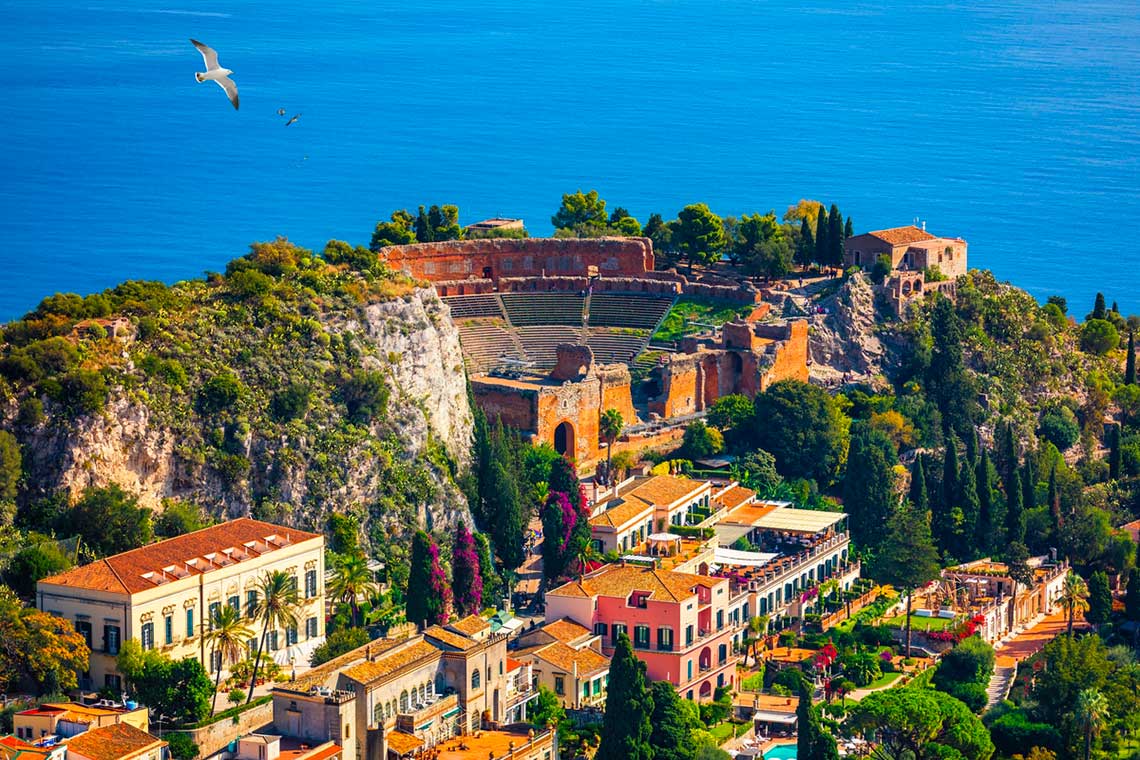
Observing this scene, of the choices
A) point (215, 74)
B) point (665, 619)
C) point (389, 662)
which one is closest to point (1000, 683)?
point (665, 619)

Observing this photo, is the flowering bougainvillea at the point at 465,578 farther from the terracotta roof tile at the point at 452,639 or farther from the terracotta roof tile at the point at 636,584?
the terracotta roof tile at the point at 452,639

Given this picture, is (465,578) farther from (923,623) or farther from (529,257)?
(529,257)

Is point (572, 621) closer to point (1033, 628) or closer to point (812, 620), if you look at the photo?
point (812, 620)

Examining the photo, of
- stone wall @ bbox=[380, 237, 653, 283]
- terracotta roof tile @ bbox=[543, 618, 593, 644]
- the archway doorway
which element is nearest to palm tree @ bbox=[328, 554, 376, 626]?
terracotta roof tile @ bbox=[543, 618, 593, 644]

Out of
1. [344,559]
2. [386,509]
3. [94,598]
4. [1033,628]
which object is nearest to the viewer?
[94,598]

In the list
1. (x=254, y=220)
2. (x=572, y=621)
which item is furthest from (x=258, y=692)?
(x=254, y=220)

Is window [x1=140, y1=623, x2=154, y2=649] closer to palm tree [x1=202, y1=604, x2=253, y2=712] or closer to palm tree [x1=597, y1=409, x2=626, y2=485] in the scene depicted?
palm tree [x1=202, y1=604, x2=253, y2=712]

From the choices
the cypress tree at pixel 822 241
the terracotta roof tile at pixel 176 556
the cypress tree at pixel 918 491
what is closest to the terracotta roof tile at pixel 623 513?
the cypress tree at pixel 918 491

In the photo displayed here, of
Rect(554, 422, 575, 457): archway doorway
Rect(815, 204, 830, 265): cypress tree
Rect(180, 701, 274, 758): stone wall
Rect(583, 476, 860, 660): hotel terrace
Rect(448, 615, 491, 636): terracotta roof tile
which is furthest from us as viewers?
Rect(815, 204, 830, 265): cypress tree
